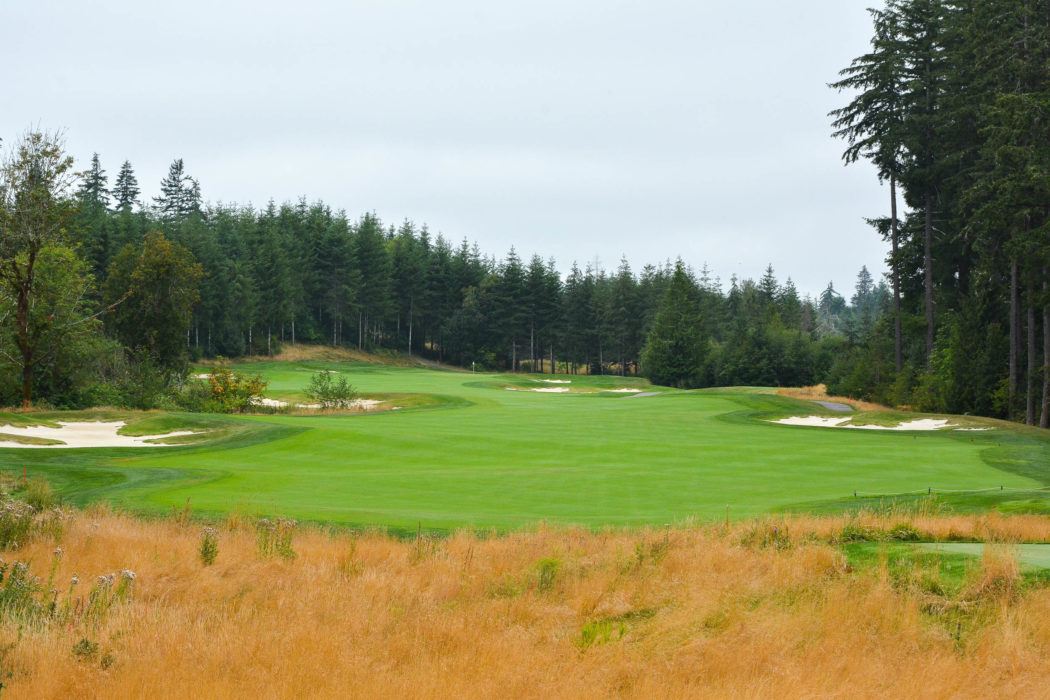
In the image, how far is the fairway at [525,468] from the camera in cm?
1330

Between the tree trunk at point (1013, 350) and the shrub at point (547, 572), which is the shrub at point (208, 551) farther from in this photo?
the tree trunk at point (1013, 350)

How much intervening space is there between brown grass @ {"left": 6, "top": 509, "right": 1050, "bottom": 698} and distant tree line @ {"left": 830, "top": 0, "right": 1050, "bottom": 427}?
23424 millimetres

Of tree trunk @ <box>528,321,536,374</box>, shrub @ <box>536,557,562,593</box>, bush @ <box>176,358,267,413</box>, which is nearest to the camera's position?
shrub @ <box>536,557,562,593</box>

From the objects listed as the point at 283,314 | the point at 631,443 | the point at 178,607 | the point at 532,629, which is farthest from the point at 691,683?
the point at 283,314

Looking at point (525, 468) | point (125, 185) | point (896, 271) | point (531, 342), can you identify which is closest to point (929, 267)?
point (896, 271)

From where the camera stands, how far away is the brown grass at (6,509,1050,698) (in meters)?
5.22

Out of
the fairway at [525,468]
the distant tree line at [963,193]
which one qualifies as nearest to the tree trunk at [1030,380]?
the distant tree line at [963,193]

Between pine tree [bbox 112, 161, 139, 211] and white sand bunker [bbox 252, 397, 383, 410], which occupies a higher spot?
pine tree [bbox 112, 161, 139, 211]

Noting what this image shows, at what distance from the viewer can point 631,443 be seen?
2214cm

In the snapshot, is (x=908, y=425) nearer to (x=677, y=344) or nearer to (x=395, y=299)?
(x=677, y=344)

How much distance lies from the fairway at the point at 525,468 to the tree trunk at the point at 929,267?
1372 centimetres

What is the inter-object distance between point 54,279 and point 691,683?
33150 mm

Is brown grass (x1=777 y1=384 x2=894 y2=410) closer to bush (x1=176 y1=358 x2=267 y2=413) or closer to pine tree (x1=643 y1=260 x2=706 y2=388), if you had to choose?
pine tree (x1=643 y1=260 x2=706 y2=388)

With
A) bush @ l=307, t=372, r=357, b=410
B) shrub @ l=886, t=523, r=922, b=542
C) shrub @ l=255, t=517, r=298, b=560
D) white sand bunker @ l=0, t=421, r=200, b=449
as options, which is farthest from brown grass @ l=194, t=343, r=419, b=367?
shrub @ l=886, t=523, r=922, b=542
